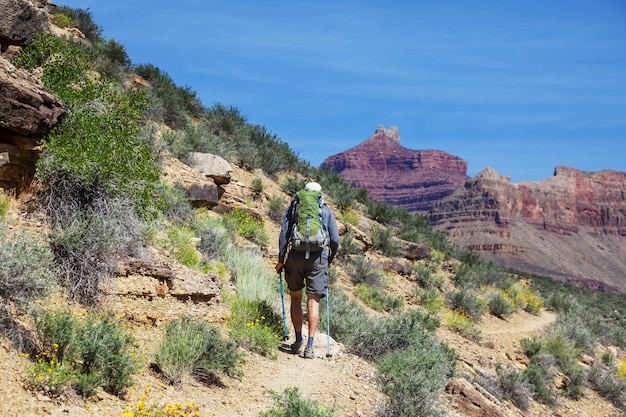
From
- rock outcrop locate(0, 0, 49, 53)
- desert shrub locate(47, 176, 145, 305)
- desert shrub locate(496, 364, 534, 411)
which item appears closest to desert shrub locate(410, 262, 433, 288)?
desert shrub locate(496, 364, 534, 411)

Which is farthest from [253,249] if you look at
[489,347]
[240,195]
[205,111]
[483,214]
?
[483,214]

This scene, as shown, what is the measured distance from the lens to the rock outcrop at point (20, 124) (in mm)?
6352

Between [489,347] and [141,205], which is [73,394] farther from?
[489,347]

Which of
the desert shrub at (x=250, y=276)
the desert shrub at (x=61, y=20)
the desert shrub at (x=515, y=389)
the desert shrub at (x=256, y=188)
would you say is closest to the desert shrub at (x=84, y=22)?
the desert shrub at (x=61, y=20)

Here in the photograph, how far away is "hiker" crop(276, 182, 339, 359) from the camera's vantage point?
6.74m

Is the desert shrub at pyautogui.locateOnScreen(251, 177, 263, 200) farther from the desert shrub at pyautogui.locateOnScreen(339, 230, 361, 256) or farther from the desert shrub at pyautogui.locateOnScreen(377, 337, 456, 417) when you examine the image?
the desert shrub at pyautogui.locateOnScreen(377, 337, 456, 417)

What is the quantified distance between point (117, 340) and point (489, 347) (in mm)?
10339

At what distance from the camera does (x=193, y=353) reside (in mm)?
5242

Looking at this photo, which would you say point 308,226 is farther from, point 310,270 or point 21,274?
point 21,274

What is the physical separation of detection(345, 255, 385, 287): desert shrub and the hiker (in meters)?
6.60

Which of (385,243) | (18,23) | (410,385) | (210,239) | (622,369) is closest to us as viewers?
(410,385)

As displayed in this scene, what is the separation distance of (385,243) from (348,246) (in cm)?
290

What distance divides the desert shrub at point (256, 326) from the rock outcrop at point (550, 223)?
97676mm

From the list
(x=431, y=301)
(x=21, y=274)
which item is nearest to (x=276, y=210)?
(x=431, y=301)
